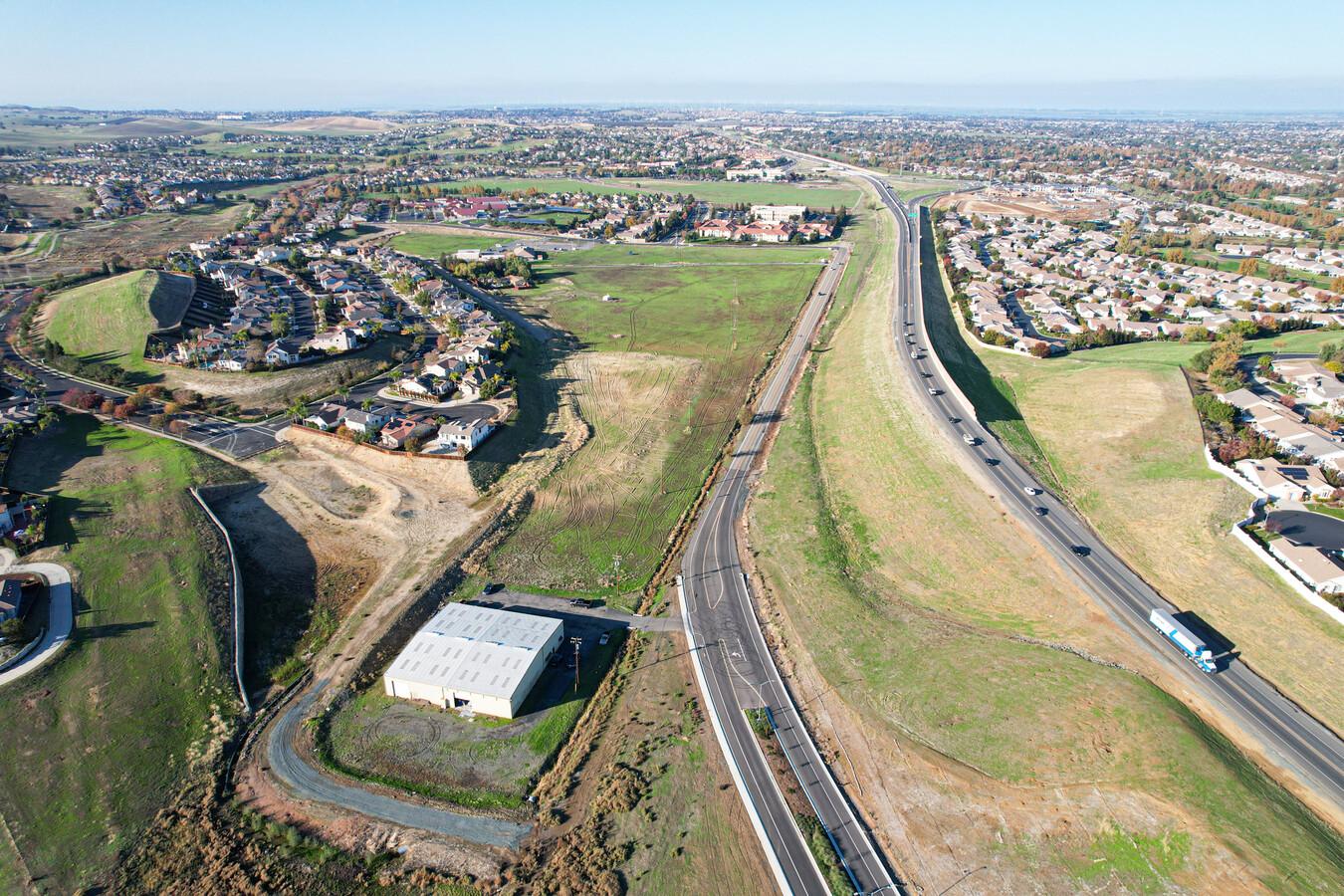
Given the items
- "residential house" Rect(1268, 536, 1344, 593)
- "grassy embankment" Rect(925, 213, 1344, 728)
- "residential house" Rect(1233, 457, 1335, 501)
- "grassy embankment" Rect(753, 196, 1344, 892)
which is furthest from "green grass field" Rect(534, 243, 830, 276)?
"residential house" Rect(1268, 536, 1344, 593)

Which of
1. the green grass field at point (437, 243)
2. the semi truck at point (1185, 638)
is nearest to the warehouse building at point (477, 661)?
the semi truck at point (1185, 638)

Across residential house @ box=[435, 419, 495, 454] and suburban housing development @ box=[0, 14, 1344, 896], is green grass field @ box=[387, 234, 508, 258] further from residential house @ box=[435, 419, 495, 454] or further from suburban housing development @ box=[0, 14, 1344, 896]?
residential house @ box=[435, 419, 495, 454]

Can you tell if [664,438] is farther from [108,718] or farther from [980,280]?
[980,280]

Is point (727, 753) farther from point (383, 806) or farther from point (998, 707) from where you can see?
point (383, 806)

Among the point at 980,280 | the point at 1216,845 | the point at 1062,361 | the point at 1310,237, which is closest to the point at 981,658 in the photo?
the point at 1216,845

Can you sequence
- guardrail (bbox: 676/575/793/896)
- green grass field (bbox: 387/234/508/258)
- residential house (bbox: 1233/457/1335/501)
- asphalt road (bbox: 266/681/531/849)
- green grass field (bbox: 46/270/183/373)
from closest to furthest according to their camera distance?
guardrail (bbox: 676/575/793/896) < asphalt road (bbox: 266/681/531/849) < residential house (bbox: 1233/457/1335/501) < green grass field (bbox: 46/270/183/373) < green grass field (bbox: 387/234/508/258)

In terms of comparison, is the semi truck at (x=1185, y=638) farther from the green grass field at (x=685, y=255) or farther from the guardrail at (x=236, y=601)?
the green grass field at (x=685, y=255)

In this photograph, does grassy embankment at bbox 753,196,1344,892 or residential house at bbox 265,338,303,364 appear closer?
grassy embankment at bbox 753,196,1344,892
